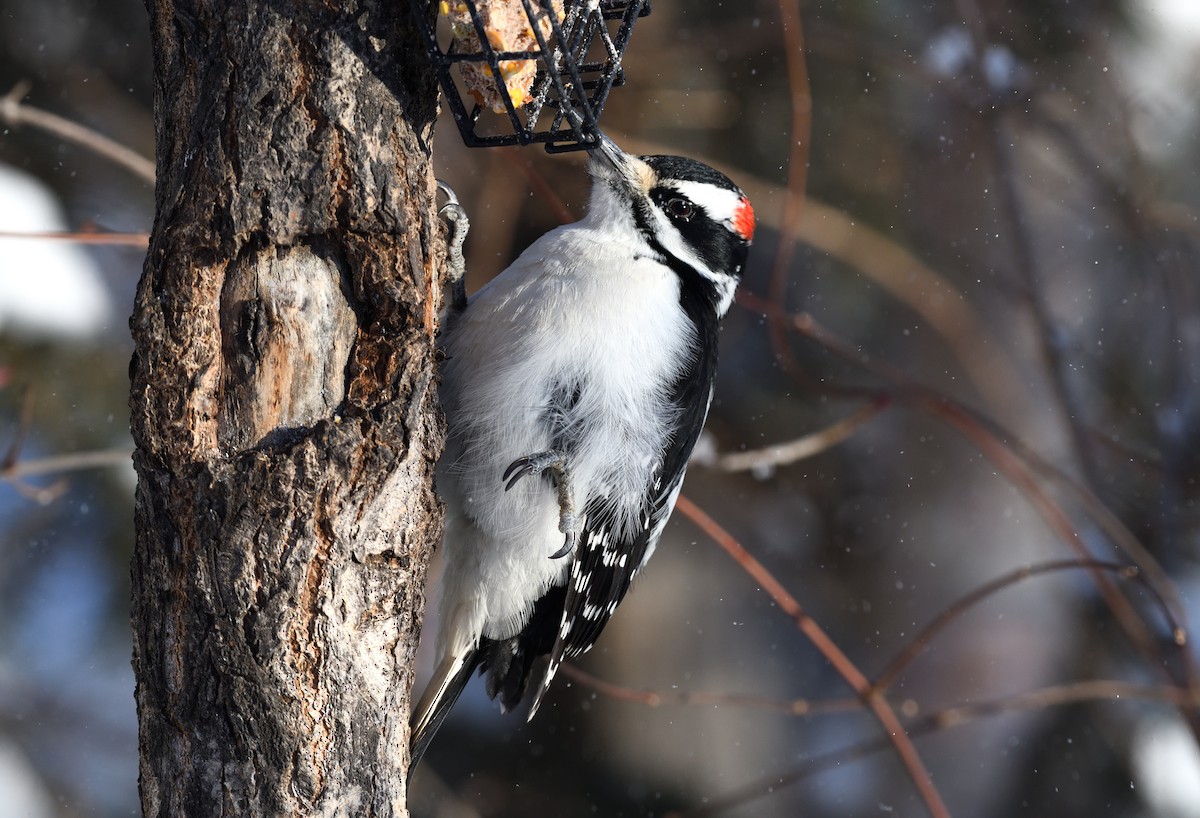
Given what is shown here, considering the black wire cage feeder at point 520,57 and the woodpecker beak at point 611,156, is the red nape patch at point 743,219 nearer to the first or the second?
the woodpecker beak at point 611,156

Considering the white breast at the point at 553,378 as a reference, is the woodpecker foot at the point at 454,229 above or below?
above

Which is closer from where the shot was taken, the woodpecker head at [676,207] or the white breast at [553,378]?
the white breast at [553,378]

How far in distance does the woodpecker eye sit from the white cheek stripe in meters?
0.02

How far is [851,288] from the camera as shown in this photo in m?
5.57

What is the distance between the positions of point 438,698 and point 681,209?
130 centimetres

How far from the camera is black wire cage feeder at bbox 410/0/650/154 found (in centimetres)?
173

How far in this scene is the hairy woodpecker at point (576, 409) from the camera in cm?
238

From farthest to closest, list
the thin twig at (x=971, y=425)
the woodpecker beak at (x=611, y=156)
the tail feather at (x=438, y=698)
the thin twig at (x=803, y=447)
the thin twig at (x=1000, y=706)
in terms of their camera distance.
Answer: the thin twig at (x=971, y=425) < the thin twig at (x=803, y=447) < the thin twig at (x=1000, y=706) < the tail feather at (x=438, y=698) < the woodpecker beak at (x=611, y=156)

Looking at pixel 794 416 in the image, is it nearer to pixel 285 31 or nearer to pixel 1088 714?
pixel 1088 714

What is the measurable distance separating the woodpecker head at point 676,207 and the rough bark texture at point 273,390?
75 centimetres

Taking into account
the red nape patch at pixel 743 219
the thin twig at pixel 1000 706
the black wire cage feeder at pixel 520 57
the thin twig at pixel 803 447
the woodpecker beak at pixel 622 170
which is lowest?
the thin twig at pixel 1000 706

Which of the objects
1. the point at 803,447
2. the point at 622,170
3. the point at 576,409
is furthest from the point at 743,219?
the point at 803,447

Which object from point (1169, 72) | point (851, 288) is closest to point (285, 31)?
point (851, 288)

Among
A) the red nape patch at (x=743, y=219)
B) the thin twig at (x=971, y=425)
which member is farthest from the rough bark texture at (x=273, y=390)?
the thin twig at (x=971, y=425)
